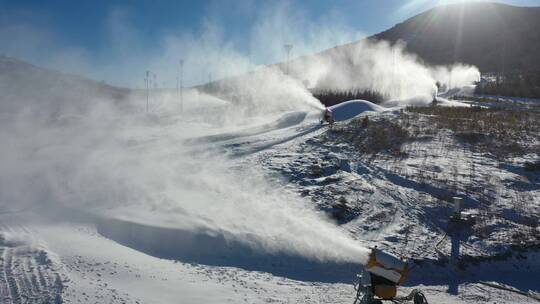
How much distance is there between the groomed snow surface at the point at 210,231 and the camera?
9.59 m

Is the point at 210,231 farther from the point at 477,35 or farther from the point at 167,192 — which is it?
the point at 477,35

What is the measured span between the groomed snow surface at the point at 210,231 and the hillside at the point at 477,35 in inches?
3398

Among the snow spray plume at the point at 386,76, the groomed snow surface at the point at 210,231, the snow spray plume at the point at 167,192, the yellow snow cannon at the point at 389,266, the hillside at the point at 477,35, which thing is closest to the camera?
the yellow snow cannon at the point at 389,266

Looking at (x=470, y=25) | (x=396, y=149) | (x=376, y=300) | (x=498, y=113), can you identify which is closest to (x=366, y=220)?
(x=376, y=300)

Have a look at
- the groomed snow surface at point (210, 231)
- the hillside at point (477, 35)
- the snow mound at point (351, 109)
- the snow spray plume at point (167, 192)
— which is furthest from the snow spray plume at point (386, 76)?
the snow spray plume at point (167, 192)

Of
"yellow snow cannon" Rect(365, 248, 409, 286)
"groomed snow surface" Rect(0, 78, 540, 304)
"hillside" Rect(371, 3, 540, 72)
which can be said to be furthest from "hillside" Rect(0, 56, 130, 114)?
"hillside" Rect(371, 3, 540, 72)

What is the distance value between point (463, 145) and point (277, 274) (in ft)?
45.8

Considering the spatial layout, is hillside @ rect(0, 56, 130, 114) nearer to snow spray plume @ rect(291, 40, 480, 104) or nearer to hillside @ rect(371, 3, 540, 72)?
Result: snow spray plume @ rect(291, 40, 480, 104)

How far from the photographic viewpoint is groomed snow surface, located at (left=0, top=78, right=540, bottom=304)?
31.5ft

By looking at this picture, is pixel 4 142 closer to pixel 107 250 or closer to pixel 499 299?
pixel 107 250

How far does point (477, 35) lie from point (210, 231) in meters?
132

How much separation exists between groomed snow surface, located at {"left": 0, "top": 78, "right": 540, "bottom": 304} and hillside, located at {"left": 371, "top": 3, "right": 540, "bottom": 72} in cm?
8630

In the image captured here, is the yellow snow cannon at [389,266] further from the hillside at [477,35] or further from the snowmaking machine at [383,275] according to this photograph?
the hillside at [477,35]

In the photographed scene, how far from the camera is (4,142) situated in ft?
79.8
